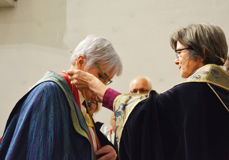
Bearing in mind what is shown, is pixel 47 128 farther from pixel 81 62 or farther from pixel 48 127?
pixel 81 62

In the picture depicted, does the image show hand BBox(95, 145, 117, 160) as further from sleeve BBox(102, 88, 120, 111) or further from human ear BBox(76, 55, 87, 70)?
human ear BBox(76, 55, 87, 70)

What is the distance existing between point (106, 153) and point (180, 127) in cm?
59

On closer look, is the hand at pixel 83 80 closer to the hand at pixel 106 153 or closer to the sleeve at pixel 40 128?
the sleeve at pixel 40 128

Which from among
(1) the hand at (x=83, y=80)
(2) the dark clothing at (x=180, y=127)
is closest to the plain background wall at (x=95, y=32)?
(1) the hand at (x=83, y=80)

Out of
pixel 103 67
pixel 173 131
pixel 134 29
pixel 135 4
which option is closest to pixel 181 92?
pixel 173 131

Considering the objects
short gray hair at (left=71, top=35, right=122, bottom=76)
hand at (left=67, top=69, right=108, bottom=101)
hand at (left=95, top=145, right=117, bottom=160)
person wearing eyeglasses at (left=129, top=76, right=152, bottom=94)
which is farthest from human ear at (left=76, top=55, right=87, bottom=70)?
person wearing eyeglasses at (left=129, top=76, right=152, bottom=94)

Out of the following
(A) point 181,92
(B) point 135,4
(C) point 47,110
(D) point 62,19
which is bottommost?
(C) point 47,110

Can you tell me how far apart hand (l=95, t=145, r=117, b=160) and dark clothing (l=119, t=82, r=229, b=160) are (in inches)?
14.5

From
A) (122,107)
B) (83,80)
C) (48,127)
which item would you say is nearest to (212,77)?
(122,107)

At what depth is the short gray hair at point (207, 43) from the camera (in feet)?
4.11

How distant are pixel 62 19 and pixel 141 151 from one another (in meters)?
2.95

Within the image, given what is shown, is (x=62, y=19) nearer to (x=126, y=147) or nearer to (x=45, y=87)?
(x=45, y=87)

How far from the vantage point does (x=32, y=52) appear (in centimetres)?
355

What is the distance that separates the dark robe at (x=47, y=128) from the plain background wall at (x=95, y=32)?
2.00 meters
